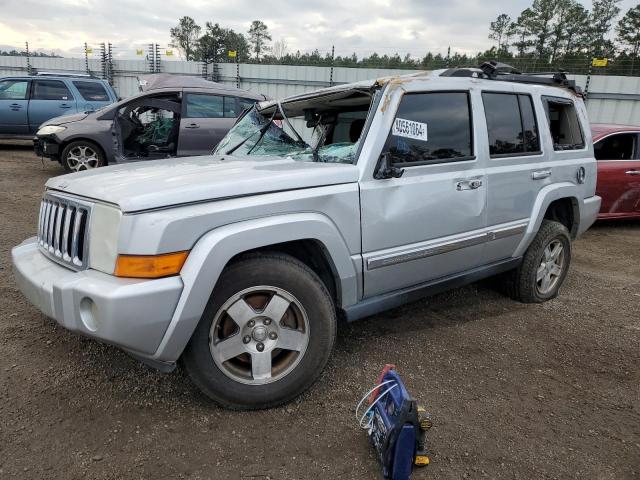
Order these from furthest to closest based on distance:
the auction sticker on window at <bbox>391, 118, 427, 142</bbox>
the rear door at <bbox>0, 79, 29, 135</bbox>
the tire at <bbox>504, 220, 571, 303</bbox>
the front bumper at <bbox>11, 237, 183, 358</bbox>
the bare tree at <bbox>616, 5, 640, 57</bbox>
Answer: the bare tree at <bbox>616, 5, 640, 57</bbox> → the rear door at <bbox>0, 79, 29, 135</bbox> → the tire at <bbox>504, 220, 571, 303</bbox> → the auction sticker on window at <bbox>391, 118, 427, 142</bbox> → the front bumper at <bbox>11, 237, 183, 358</bbox>

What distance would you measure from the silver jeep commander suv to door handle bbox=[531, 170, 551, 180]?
21 millimetres

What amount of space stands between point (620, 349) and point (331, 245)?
2.44 meters

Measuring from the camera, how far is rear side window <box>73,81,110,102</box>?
11578 mm

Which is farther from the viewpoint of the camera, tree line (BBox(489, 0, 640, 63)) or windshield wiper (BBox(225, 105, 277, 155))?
tree line (BBox(489, 0, 640, 63))

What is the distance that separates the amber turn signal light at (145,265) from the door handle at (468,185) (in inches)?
76.7

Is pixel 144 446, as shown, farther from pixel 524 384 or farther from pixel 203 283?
pixel 524 384

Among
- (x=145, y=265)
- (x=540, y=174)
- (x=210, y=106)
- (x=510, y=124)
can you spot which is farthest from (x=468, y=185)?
(x=210, y=106)

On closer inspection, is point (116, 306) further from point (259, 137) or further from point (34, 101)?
point (34, 101)

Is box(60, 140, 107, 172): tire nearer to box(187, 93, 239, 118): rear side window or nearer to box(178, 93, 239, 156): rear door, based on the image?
box(178, 93, 239, 156): rear door

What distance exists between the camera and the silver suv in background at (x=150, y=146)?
27.0ft

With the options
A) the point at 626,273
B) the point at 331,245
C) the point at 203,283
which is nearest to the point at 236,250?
the point at 203,283

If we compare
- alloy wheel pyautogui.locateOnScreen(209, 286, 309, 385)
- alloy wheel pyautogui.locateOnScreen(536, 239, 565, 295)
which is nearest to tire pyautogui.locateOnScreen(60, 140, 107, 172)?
alloy wheel pyautogui.locateOnScreen(209, 286, 309, 385)

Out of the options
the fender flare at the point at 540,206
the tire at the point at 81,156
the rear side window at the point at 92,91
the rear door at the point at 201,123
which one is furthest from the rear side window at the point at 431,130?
the rear side window at the point at 92,91

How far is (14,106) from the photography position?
11.0 meters
